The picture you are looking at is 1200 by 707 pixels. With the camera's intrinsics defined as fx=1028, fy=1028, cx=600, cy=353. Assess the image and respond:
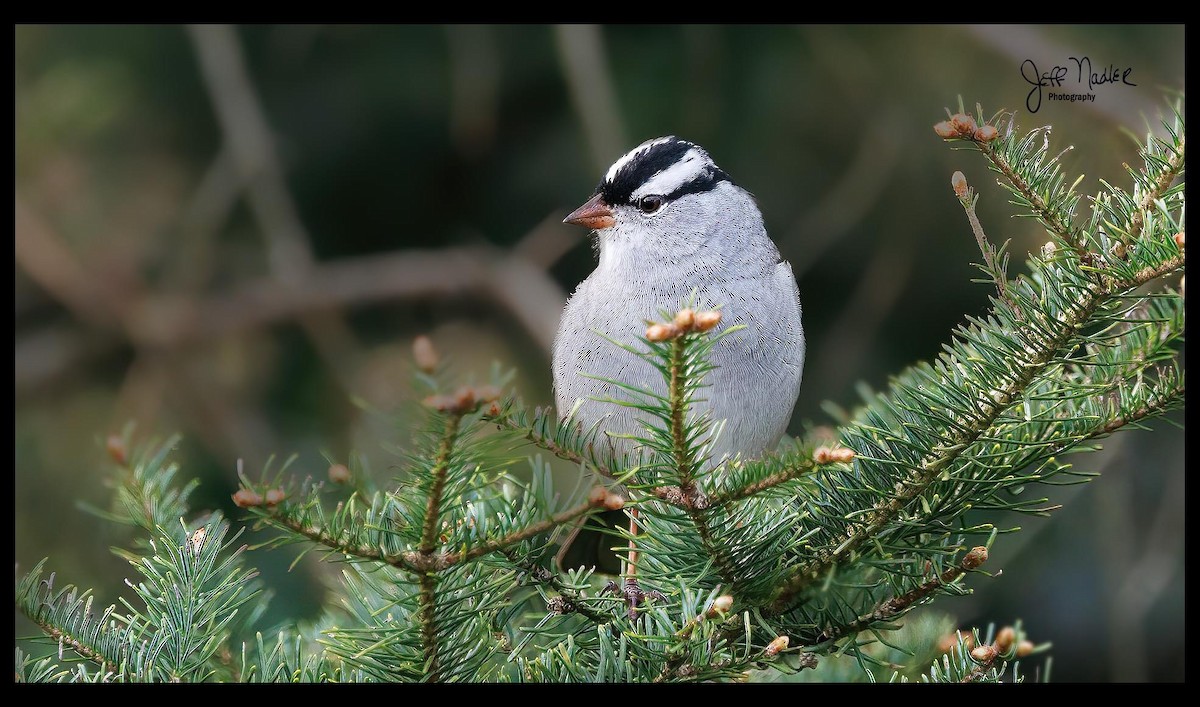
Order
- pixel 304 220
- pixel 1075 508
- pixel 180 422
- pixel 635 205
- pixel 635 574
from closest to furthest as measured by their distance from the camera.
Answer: pixel 635 574
pixel 635 205
pixel 1075 508
pixel 180 422
pixel 304 220

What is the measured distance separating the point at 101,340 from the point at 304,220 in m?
0.63

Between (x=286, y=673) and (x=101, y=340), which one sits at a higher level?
(x=101, y=340)

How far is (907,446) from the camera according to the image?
1098 millimetres

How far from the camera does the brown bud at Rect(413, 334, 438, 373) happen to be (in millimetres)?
775

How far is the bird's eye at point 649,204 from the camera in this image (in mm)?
2004

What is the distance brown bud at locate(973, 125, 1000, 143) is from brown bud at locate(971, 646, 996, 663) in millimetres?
562

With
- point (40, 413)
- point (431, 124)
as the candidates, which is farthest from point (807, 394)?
point (40, 413)

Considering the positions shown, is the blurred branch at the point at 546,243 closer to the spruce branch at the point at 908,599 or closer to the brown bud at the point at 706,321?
the spruce branch at the point at 908,599

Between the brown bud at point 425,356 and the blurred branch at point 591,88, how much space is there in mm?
1710

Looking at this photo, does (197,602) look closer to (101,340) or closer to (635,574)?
(635,574)

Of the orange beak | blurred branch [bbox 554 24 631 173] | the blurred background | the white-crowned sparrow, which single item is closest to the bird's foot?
the white-crowned sparrow

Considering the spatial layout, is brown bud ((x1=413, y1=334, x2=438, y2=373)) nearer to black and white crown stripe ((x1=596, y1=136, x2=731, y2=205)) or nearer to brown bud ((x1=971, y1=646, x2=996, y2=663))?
brown bud ((x1=971, y1=646, x2=996, y2=663))

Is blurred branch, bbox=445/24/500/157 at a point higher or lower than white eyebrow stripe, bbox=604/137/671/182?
higher

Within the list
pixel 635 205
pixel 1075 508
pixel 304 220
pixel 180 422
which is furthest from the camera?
pixel 304 220
